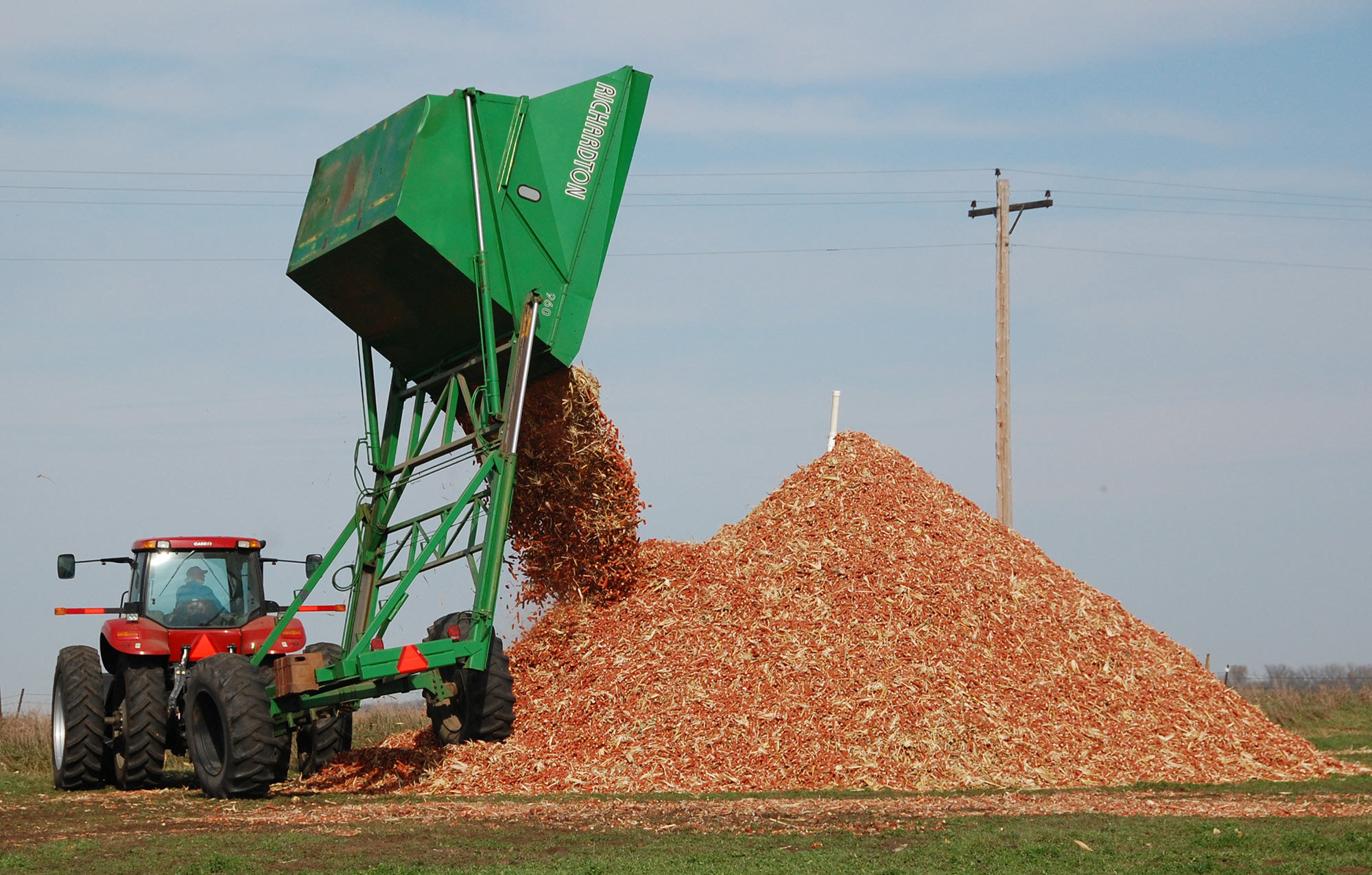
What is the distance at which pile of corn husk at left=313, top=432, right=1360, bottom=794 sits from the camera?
12.5 m

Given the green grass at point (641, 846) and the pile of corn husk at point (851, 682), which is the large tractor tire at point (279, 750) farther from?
the pile of corn husk at point (851, 682)

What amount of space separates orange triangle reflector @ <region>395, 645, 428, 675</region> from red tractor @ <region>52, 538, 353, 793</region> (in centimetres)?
151

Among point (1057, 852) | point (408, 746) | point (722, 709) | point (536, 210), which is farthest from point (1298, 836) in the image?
point (408, 746)

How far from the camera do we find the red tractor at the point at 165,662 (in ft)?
43.3

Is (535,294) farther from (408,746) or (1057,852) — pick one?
(1057,852)

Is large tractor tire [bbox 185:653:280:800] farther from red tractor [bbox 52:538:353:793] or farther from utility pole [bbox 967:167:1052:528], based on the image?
utility pole [bbox 967:167:1052:528]

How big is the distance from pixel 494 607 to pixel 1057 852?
5054 mm

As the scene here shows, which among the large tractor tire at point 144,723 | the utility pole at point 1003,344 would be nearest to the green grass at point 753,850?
the large tractor tire at point 144,723

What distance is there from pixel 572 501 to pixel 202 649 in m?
3.89

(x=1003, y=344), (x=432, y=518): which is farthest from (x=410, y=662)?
(x=1003, y=344)

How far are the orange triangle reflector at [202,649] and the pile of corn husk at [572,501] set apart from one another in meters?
3.10

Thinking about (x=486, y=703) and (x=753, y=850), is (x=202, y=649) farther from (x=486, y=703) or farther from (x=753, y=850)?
(x=753, y=850)

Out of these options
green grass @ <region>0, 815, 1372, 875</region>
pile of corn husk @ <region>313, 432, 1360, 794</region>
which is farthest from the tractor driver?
green grass @ <region>0, 815, 1372, 875</region>

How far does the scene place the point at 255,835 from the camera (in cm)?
917
